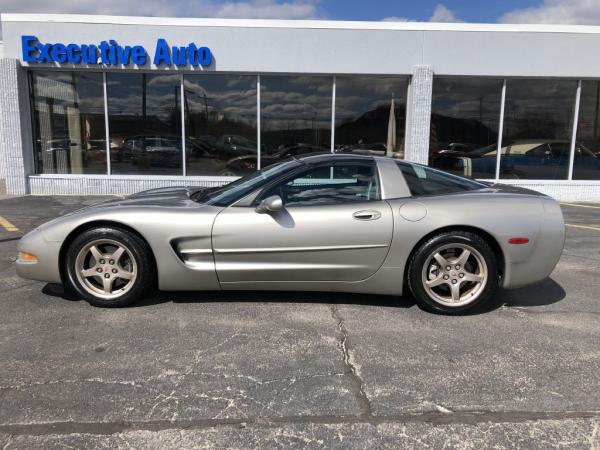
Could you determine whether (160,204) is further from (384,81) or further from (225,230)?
(384,81)

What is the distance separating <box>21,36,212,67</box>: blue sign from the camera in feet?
35.6

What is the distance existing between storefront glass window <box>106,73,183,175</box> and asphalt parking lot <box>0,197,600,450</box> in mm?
7416

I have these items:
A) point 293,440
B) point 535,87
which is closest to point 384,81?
point 535,87

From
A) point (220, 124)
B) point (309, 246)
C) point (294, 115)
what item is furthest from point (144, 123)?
point (309, 246)

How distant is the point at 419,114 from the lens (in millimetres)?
11398

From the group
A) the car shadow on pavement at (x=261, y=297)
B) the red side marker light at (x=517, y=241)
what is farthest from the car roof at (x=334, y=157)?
the red side marker light at (x=517, y=241)

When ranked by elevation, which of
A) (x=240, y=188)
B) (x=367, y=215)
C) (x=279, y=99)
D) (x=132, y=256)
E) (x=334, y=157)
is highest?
(x=279, y=99)

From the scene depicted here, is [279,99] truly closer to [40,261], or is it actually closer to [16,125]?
[16,125]

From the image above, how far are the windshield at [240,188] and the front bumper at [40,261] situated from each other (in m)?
1.28

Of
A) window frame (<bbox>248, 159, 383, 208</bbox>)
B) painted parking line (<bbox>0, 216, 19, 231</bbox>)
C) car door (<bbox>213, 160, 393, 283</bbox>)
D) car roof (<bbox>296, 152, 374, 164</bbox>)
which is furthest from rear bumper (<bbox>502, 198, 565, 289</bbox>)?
painted parking line (<bbox>0, 216, 19, 231</bbox>)

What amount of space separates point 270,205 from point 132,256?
4.04 ft

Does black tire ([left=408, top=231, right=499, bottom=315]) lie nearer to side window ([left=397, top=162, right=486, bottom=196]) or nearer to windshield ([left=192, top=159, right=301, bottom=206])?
side window ([left=397, top=162, right=486, bottom=196])

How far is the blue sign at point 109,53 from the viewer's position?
35.6 feet

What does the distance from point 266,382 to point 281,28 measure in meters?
9.46
